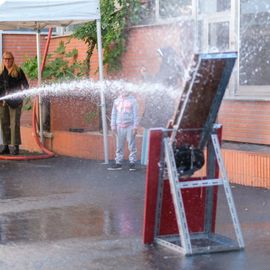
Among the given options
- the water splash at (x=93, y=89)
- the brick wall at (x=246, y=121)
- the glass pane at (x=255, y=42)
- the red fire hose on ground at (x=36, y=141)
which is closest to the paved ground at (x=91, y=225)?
the brick wall at (x=246, y=121)

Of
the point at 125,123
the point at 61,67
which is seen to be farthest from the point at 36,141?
the point at 125,123

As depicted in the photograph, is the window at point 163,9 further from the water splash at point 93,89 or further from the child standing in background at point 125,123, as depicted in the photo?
the child standing in background at point 125,123

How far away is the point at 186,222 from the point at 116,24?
8.33m

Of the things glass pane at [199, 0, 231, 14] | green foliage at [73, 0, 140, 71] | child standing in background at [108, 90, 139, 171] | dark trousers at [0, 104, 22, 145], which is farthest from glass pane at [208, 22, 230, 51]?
dark trousers at [0, 104, 22, 145]

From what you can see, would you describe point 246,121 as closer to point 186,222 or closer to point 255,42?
point 255,42

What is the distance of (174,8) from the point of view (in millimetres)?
13672

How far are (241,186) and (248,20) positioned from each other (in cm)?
307

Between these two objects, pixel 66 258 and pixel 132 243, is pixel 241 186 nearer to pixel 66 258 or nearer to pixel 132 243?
pixel 132 243

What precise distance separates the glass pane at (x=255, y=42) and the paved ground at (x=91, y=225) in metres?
2.30

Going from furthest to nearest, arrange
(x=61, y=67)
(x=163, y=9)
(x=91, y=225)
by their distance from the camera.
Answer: (x=61, y=67), (x=163, y=9), (x=91, y=225)

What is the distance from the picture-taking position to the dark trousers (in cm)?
1448

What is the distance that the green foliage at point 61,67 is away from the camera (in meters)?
15.3

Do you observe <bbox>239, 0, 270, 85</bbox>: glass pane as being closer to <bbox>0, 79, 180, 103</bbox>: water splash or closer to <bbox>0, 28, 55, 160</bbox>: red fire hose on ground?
<bbox>0, 79, 180, 103</bbox>: water splash

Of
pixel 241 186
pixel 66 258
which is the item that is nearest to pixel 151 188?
pixel 66 258
